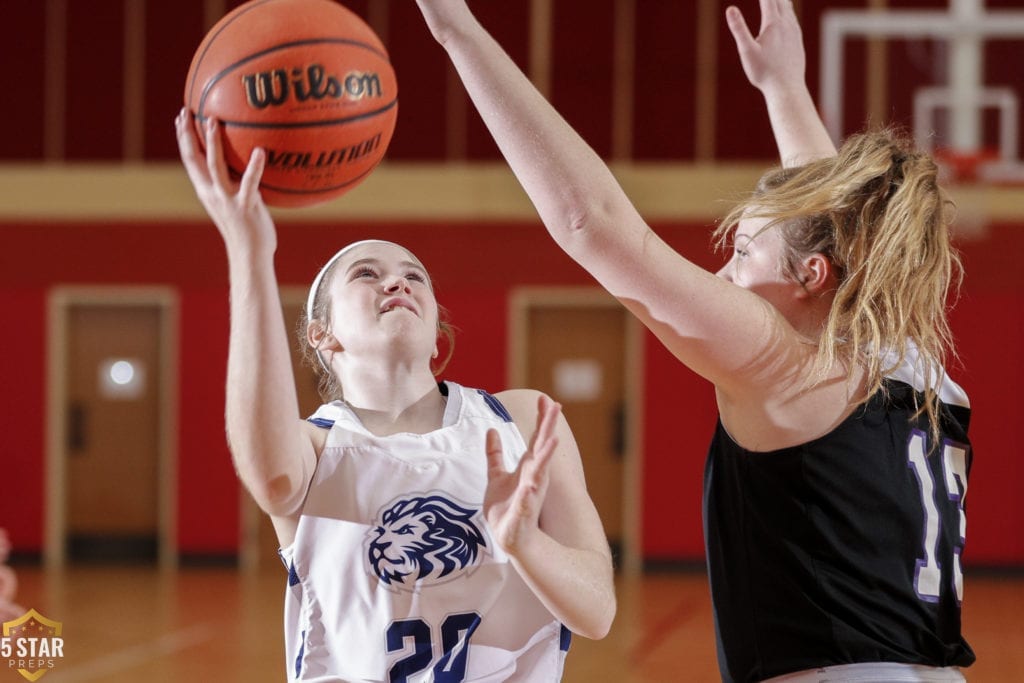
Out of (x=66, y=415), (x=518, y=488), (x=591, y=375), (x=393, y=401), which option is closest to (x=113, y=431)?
(x=66, y=415)

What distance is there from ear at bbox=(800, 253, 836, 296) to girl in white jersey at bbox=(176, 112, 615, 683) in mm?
455

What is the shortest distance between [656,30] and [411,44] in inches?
81.9

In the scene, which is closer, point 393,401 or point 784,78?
point 393,401

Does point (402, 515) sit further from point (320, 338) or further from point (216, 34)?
point (216, 34)

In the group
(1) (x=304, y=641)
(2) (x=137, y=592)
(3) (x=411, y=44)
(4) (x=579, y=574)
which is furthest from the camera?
(3) (x=411, y=44)

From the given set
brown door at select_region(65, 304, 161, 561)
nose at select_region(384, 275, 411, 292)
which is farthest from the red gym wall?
nose at select_region(384, 275, 411, 292)

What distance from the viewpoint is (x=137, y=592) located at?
790cm

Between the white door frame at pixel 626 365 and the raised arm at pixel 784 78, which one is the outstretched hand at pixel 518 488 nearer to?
the raised arm at pixel 784 78

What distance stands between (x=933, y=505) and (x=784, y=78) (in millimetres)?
943

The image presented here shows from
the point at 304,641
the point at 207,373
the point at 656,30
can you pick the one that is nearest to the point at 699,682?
the point at 304,641

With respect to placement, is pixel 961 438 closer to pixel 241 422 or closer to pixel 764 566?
pixel 764 566

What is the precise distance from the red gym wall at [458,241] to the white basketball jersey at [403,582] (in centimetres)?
690

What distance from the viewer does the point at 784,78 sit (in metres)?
2.20

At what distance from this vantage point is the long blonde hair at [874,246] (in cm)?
156
